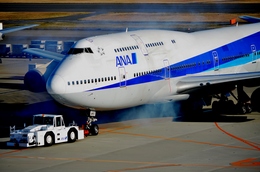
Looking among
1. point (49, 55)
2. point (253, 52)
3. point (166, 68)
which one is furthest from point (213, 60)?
point (49, 55)

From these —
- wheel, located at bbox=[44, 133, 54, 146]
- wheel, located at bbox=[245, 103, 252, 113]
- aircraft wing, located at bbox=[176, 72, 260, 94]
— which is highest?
aircraft wing, located at bbox=[176, 72, 260, 94]

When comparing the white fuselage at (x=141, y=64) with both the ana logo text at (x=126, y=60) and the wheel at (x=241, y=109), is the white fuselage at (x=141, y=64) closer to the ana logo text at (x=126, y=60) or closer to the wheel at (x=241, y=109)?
the ana logo text at (x=126, y=60)

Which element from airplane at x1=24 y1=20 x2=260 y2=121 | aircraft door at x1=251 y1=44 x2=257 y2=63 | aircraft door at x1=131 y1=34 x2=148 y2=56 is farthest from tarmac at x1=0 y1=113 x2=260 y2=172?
aircraft door at x1=251 y1=44 x2=257 y2=63

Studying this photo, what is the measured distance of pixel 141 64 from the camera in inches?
1820

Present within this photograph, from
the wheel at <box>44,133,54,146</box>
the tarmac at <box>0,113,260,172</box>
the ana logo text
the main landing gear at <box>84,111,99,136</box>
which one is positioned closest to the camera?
the tarmac at <box>0,113,260,172</box>

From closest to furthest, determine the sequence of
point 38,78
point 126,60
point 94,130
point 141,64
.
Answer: point 94,130 < point 126,60 < point 141,64 < point 38,78

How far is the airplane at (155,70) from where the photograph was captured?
141ft

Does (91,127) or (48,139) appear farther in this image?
(91,127)

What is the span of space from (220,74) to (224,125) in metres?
6.12

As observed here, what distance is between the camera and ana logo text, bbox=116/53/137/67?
44906mm

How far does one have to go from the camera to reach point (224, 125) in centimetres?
4656

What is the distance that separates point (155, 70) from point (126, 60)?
2577mm

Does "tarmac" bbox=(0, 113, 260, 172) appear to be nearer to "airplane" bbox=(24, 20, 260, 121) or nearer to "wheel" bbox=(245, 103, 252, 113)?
"airplane" bbox=(24, 20, 260, 121)

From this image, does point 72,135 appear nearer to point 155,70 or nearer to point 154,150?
point 154,150
